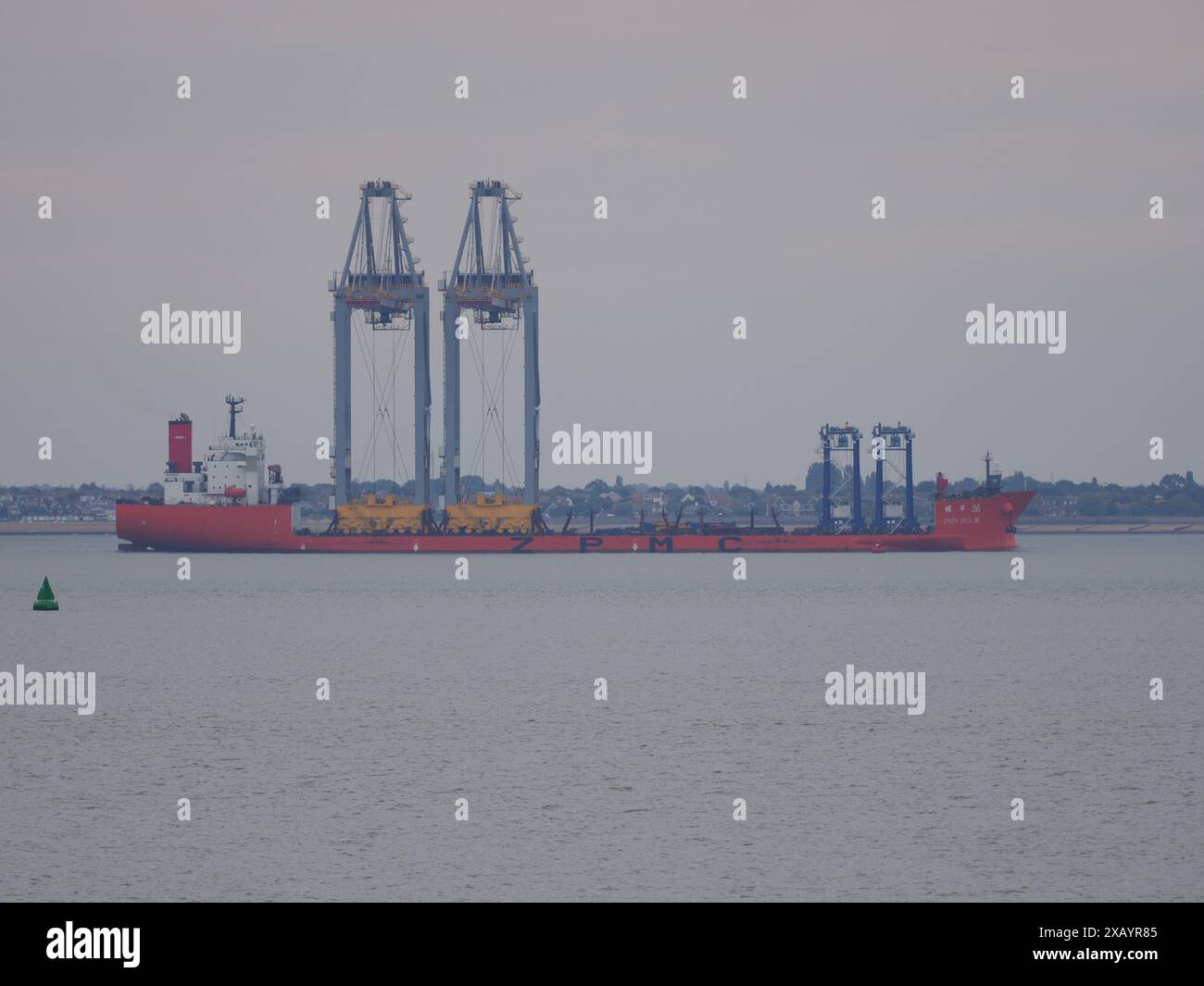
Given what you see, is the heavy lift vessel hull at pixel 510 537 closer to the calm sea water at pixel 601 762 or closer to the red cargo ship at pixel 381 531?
the red cargo ship at pixel 381 531

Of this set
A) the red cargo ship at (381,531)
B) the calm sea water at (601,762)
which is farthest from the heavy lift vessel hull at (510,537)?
the calm sea water at (601,762)

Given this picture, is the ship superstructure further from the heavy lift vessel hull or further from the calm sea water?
the calm sea water

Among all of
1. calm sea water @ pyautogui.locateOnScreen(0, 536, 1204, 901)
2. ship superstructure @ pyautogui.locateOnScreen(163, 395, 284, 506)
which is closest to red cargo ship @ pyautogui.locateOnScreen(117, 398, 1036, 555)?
ship superstructure @ pyautogui.locateOnScreen(163, 395, 284, 506)

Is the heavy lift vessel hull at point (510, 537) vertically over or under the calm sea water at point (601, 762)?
over

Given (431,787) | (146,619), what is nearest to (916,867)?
(431,787)

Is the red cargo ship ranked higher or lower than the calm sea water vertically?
higher

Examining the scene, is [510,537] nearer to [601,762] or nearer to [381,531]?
[381,531]

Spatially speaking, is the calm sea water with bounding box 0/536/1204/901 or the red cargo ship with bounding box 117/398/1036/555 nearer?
the calm sea water with bounding box 0/536/1204/901

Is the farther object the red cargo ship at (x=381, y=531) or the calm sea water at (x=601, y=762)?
the red cargo ship at (x=381, y=531)
